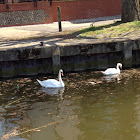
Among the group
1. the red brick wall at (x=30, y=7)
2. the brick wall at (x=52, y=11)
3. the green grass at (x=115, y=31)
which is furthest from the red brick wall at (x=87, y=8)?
the green grass at (x=115, y=31)

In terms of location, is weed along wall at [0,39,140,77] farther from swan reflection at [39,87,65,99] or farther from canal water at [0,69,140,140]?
swan reflection at [39,87,65,99]

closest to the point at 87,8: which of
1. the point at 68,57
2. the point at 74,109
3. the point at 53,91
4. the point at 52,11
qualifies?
the point at 52,11

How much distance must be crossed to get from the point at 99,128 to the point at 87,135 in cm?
41

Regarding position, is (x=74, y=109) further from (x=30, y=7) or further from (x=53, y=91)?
(x=30, y=7)

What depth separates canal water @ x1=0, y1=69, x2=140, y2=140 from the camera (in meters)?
7.24

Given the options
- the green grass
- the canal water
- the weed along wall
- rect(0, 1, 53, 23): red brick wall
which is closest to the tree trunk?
the green grass

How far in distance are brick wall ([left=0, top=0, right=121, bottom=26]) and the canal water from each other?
12999mm

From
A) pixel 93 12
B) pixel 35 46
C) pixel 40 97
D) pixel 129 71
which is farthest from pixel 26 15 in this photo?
pixel 40 97

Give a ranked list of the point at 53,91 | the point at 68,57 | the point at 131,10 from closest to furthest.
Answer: the point at 53,91
the point at 68,57
the point at 131,10

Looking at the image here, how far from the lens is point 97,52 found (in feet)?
43.1

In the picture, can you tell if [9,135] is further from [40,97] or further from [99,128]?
[40,97]

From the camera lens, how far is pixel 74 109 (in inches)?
345

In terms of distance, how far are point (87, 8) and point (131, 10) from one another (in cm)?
943

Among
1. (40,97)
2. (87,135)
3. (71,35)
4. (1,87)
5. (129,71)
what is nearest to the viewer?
(87,135)
